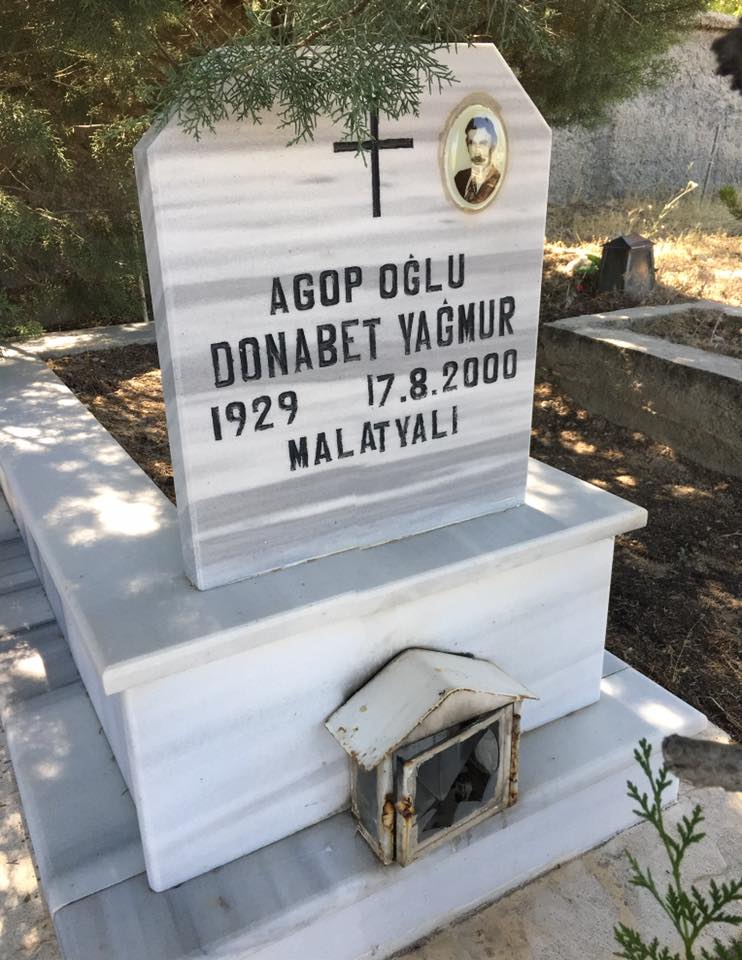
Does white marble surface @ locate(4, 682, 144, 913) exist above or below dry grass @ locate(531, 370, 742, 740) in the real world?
above

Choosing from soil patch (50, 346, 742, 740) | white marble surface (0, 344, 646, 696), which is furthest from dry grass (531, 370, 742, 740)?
white marble surface (0, 344, 646, 696)

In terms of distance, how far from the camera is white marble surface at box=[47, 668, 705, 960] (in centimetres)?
179

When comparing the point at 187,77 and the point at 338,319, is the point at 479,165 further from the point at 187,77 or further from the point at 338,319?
the point at 187,77

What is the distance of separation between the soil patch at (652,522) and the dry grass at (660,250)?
1.57 meters

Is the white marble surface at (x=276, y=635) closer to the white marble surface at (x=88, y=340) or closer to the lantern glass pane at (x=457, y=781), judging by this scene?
the lantern glass pane at (x=457, y=781)

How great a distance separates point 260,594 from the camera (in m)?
1.87

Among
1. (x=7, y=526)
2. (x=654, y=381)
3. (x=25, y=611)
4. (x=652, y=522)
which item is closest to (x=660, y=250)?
(x=654, y=381)

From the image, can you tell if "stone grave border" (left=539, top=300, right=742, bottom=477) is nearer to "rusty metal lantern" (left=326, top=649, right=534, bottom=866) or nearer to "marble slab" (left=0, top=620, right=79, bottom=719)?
"rusty metal lantern" (left=326, top=649, right=534, bottom=866)

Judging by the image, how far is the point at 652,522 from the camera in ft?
13.6

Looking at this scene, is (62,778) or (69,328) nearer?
(62,778)

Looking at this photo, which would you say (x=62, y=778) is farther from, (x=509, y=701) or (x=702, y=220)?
(x=702, y=220)

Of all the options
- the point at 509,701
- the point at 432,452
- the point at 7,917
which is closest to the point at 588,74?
the point at 432,452

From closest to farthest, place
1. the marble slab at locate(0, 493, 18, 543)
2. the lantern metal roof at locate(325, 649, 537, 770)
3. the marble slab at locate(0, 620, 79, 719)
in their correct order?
the lantern metal roof at locate(325, 649, 537, 770) < the marble slab at locate(0, 620, 79, 719) < the marble slab at locate(0, 493, 18, 543)

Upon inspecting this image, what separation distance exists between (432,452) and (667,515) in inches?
99.0
